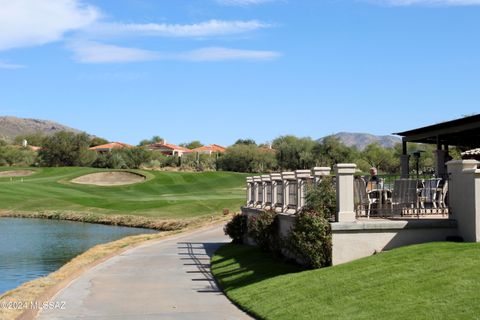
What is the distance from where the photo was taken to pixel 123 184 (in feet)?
287

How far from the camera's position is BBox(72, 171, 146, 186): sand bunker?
89688mm

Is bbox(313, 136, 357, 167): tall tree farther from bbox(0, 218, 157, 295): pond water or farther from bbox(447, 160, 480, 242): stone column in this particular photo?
bbox(447, 160, 480, 242): stone column

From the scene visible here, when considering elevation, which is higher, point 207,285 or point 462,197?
point 462,197

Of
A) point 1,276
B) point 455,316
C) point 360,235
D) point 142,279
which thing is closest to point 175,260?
point 142,279

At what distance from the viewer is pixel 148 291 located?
1587 cm

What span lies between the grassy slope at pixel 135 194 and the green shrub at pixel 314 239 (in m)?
36.9

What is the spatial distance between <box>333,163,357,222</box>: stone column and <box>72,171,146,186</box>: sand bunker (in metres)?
75.1

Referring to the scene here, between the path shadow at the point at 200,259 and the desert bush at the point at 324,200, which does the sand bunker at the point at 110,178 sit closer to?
the path shadow at the point at 200,259

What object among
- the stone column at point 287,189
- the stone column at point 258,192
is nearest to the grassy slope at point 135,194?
the stone column at point 258,192

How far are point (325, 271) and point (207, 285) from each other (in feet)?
13.1

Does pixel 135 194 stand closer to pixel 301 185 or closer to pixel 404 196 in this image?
A: pixel 301 185

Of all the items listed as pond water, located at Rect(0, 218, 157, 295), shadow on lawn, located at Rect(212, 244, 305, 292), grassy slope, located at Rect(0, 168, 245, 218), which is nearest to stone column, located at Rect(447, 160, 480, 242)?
shadow on lawn, located at Rect(212, 244, 305, 292)

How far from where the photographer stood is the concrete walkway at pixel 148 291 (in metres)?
13.1

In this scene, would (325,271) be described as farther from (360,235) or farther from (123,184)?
(123,184)
